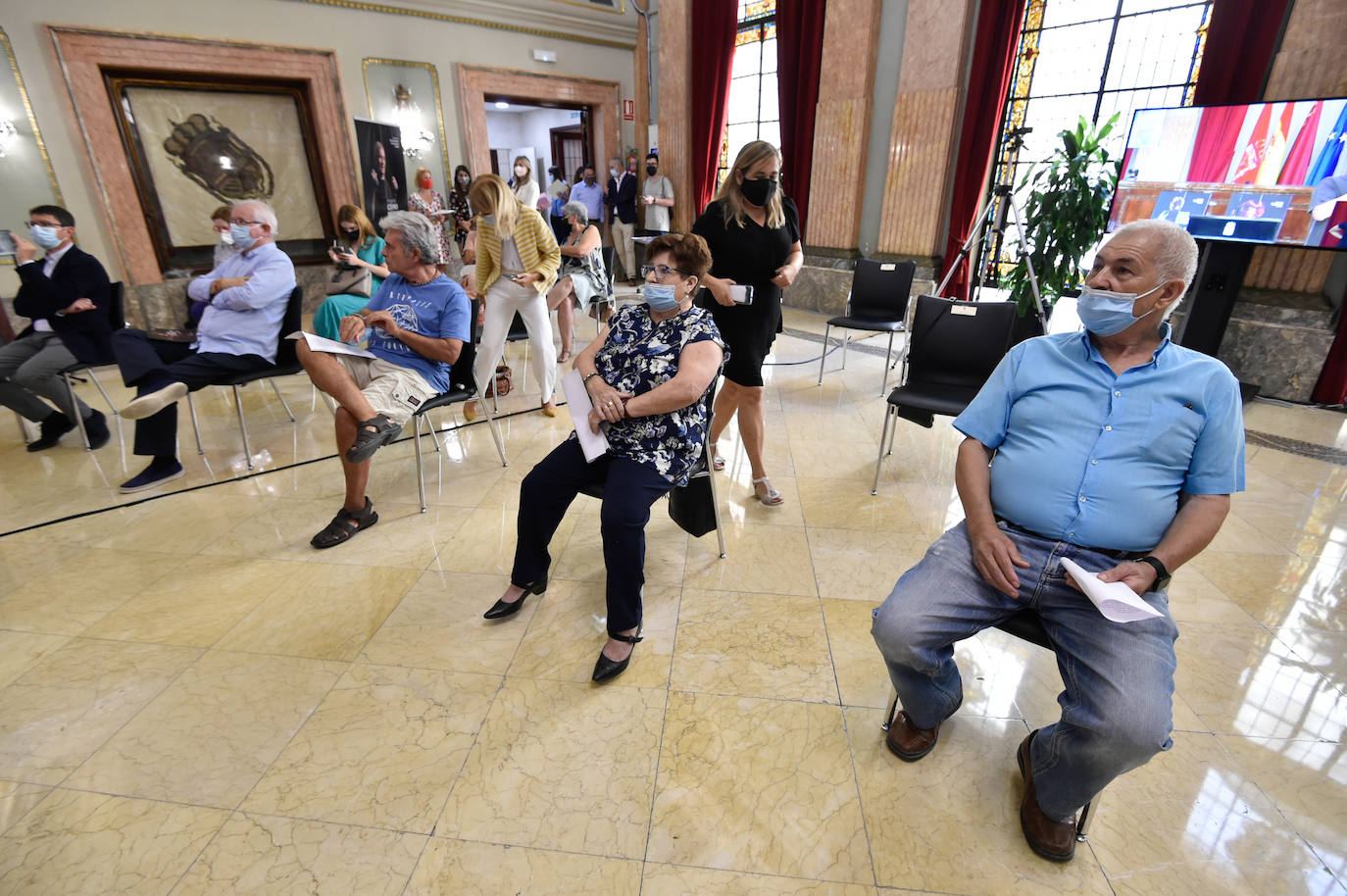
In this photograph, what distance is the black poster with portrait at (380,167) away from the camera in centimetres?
690

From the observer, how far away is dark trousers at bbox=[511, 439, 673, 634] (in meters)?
1.79

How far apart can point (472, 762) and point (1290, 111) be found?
17.4ft

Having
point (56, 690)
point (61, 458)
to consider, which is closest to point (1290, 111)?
point (56, 690)

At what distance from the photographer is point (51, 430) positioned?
3.49 metres

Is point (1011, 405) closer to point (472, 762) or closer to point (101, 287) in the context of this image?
point (472, 762)

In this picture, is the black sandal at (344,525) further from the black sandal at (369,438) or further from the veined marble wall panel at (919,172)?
the veined marble wall panel at (919,172)

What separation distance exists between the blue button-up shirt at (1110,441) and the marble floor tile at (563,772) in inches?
44.4

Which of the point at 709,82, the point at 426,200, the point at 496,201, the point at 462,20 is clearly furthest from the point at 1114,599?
the point at 462,20

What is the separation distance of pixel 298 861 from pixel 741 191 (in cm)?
247

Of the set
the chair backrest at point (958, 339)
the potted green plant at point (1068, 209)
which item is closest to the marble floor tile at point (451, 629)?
the chair backrest at point (958, 339)

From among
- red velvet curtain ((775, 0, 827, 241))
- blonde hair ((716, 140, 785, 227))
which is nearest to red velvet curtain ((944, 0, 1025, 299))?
red velvet curtain ((775, 0, 827, 241))

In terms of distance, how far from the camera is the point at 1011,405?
150 cm

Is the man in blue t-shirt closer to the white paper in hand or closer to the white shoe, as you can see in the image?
the white shoe

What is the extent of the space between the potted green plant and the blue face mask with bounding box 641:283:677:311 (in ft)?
11.2
